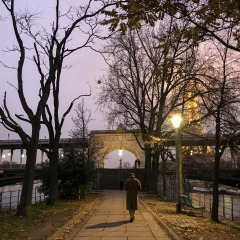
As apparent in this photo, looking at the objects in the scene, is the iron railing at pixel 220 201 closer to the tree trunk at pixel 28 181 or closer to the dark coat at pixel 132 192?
the dark coat at pixel 132 192

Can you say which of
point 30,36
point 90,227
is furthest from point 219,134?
point 30,36

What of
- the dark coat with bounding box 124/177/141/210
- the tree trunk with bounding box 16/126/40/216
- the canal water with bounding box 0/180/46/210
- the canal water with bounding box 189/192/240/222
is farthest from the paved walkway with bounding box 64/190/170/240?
the canal water with bounding box 189/192/240/222

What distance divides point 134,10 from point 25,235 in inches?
254

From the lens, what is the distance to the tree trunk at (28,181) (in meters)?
10.3

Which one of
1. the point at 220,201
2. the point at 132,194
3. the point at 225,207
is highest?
the point at 132,194

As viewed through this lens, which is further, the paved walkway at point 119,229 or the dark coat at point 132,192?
the dark coat at point 132,192

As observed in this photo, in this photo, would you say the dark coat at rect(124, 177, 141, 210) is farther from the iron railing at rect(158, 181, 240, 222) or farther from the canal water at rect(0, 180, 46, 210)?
the canal water at rect(0, 180, 46, 210)

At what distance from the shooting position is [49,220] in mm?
9945

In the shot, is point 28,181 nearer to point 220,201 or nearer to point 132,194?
point 132,194

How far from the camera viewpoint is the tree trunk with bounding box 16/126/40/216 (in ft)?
33.9

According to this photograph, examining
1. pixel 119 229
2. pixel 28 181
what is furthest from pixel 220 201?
pixel 28 181

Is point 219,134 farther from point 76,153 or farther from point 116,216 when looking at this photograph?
point 76,153

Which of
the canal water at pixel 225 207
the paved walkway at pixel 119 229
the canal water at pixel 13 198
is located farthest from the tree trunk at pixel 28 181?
the canal water at pixel 225 207

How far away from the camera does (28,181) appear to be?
10.7m
